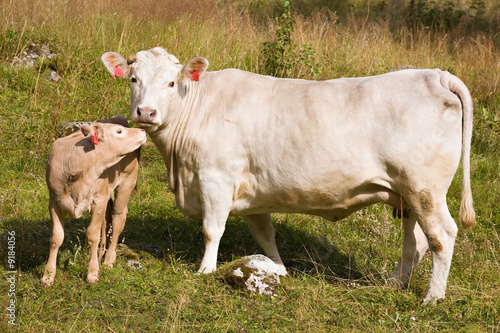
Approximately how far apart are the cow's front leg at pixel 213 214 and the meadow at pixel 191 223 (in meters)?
0.22

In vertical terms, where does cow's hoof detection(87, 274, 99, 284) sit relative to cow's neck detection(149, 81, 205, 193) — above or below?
below

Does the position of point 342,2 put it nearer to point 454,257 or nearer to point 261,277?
point 454,257

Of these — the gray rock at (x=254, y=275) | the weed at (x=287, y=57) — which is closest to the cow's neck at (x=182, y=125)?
the gray rock at (x=254, y=275)

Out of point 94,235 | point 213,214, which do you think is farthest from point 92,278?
point 213,214

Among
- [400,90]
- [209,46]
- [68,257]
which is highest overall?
[400,90]

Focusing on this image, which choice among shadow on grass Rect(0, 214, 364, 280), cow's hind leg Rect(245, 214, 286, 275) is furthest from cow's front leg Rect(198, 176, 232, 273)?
cow's hind leg Rect(245, 214, 286, 275)

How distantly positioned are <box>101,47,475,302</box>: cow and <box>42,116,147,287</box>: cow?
0.93ft

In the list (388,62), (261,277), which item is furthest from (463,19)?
(261,277)

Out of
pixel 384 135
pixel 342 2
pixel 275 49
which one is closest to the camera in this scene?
pixel 384 135

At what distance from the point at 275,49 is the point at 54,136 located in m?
3.78

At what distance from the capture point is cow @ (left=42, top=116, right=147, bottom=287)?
541 centimetres

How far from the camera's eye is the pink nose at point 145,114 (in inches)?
214

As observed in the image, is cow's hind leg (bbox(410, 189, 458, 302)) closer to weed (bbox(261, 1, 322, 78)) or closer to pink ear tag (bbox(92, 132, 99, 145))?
pink ear tag (bbox(92, 132, 99, 145))

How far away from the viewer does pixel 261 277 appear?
550 centimetres
